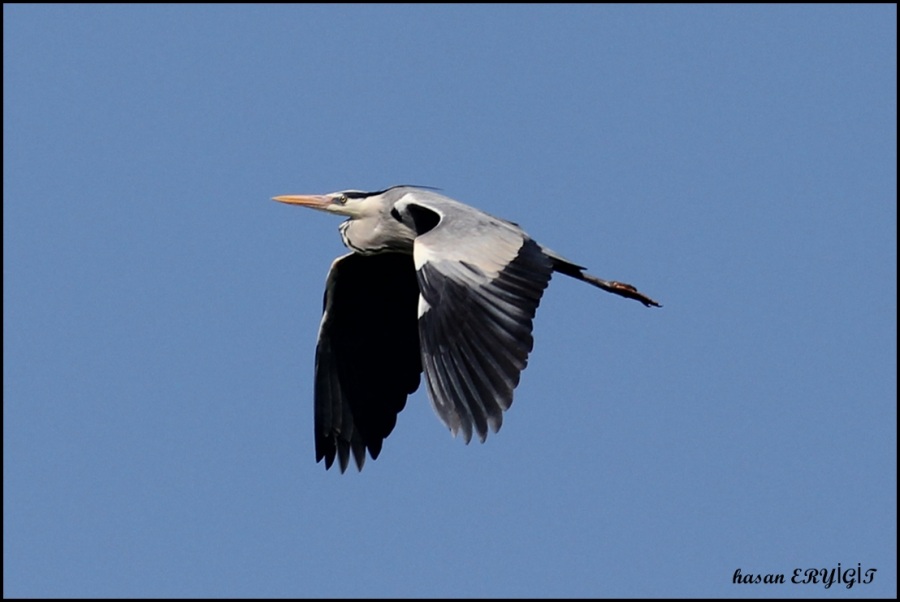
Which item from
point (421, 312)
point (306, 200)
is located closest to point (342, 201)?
point (306, 200)

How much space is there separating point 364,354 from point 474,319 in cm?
211

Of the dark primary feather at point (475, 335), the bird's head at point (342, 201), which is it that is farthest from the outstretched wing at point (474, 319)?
the bird's head at point (342, 201)

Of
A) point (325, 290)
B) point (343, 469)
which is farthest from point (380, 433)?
point (325, 290)

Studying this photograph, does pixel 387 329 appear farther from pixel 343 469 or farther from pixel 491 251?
pixel 491 251

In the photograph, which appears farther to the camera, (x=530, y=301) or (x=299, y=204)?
(x=299, y=204)

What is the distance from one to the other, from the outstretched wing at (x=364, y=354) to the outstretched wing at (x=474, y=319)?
1408 mm

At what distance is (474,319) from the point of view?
7922 millimetres

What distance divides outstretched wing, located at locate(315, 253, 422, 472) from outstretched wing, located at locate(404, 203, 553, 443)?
4.62 feet

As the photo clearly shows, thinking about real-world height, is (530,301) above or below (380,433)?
above

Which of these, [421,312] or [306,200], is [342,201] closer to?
[306,200]

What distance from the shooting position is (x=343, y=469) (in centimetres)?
996

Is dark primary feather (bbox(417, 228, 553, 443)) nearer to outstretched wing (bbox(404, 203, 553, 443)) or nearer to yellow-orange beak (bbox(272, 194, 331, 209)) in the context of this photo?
outstretched wing (bbox(404, 203, 553, 443))

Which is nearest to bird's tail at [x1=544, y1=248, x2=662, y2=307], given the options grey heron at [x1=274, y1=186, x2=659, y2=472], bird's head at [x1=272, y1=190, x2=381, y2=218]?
grey heron at [x1=274, y1=186, x2=659, y2=472]

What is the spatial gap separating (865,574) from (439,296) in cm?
274
